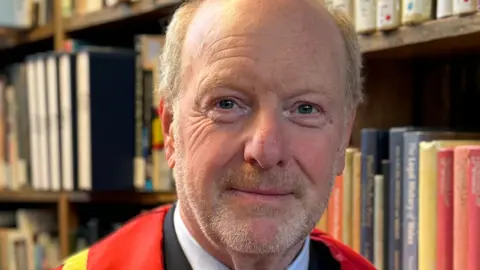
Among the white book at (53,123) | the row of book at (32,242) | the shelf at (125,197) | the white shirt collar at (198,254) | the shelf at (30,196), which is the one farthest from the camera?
the row of book at (32,242)

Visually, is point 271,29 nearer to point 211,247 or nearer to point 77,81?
point 211,247

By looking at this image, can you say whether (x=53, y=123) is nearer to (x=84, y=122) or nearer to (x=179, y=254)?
(x=84, y=122)

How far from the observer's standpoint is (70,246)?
1.94 meters

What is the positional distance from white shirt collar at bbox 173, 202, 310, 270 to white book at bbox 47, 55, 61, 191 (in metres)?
0.93

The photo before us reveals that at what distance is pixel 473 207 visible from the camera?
1.02 m

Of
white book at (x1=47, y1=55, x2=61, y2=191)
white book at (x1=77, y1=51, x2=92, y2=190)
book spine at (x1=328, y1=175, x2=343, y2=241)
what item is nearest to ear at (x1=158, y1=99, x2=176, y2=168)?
book spine at (x1=328, y1=175, x2=343, y2=241)

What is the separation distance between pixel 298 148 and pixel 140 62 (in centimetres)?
93

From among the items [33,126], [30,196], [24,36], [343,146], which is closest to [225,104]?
[343,146]

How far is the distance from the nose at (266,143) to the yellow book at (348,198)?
40cm

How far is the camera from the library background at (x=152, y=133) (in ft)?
3.52

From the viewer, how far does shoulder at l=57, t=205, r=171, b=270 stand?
0.98 meters

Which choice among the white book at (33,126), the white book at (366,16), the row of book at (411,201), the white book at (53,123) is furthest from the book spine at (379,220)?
the white book at (33,126)

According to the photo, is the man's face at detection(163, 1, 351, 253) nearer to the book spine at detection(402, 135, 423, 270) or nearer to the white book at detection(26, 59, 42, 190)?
the book spine at detection(402, 135, 423, 270)

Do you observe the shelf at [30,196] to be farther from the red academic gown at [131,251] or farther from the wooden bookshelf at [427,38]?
the red academic gown at [131,251]
